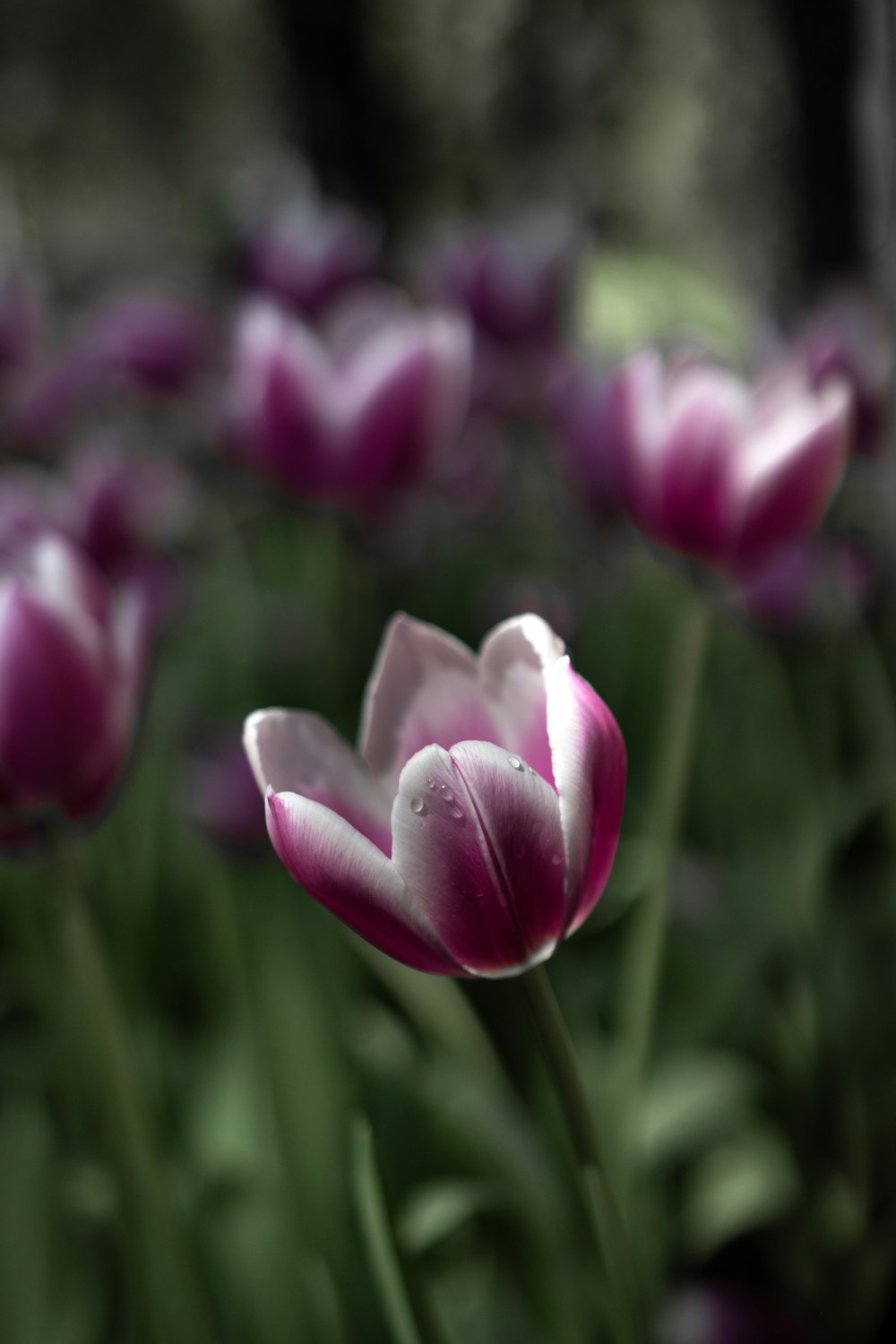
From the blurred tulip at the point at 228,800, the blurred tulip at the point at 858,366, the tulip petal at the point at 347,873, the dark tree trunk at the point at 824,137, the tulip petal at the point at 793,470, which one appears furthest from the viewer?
the dark tree trunk at the point at 824,137

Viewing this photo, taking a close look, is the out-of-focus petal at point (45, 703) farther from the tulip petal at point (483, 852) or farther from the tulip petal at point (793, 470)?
the tulip petal at point (793, 470)

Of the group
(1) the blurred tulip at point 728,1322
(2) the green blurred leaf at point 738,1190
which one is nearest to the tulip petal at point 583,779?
(1) the blurred tulip at point 728,1322

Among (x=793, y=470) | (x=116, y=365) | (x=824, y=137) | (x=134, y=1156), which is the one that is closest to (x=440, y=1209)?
(x=134, y=1156)

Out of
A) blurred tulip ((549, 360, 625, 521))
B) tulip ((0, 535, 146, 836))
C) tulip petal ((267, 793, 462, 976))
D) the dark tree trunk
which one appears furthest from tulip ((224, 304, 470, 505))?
the dark tree trunk

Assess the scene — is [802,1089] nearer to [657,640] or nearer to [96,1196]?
[96,1196]

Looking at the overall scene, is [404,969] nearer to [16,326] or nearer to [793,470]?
[793,470]

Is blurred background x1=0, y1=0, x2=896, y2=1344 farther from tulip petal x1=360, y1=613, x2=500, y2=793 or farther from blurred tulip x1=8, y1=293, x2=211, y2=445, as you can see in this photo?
tulip petal x1=360, y1=613, x2=500, y2=793

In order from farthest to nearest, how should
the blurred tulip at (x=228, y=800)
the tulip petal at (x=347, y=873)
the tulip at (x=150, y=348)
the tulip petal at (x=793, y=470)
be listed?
1. the tulip at (x=150, y=348)
2. the blurred tulip at (x=228, y=800)
3. the tulip petal at (x=793, y=470)
4. the tulip petal at (x=347, y=873)

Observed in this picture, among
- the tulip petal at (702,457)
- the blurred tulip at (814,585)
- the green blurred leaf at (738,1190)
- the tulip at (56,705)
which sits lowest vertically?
the green blurred leaf at (738,1190)
